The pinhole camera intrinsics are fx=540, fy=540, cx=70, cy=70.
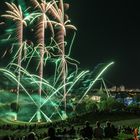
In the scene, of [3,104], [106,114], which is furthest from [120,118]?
[3,104]

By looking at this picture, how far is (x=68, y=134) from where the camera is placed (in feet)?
84.9

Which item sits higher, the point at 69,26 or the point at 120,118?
the point at 69,26

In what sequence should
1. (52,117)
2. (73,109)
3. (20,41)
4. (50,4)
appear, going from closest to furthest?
(50,4), (20,41), (52,117), (73,109)

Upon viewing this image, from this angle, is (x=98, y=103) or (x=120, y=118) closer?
(x=120, y=118)

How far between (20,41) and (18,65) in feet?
7.60

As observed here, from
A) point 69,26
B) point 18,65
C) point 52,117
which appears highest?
point 69,26

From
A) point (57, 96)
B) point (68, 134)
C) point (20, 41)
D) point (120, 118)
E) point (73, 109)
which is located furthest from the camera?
point (57, 96)

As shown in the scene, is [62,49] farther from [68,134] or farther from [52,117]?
[68,134]

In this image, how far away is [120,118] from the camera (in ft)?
128

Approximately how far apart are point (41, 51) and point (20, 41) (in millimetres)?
2155

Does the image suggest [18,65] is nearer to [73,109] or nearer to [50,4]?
[50,4]

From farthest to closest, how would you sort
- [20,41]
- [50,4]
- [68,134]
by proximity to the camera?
1. [20,41]
2. [50,4]
3. [68,134]

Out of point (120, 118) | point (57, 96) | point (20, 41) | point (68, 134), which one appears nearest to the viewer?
point (68, 134)

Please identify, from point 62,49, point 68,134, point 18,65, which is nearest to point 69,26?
point 62,49
